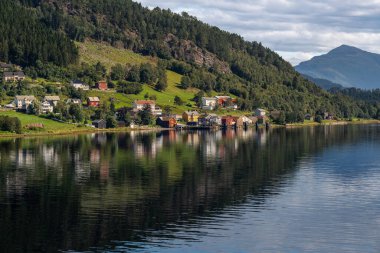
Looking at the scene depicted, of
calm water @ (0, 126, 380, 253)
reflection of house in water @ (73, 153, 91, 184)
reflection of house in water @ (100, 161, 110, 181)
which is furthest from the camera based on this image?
reflection of house in water @ (100, 161, 110, 181)

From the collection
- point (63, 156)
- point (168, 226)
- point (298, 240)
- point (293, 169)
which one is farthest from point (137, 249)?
point (63, 156)

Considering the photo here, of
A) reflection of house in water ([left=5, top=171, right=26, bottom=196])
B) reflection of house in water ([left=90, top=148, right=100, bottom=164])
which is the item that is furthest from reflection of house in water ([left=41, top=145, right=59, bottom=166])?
reflection of house in water ([left=5, top=171, right=26, bottom=196])

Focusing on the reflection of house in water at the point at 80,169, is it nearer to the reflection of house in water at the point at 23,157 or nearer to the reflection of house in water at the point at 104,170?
the reflection of house in water at the point at 104,170

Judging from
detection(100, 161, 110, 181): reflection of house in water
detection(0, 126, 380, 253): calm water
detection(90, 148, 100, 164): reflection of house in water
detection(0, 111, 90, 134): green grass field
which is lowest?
detection(0, 126, 380, 253): calm water

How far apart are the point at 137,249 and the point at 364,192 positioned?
4215 cm

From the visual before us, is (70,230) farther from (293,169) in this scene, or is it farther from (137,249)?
(293,169)

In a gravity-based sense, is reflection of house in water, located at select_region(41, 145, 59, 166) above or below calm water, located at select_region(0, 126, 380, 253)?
above

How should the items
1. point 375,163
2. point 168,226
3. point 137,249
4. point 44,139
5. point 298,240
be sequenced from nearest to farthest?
1. point 137,249
2. point 298,240
3. point 168,226
4. point 375,163
5. point 44,139

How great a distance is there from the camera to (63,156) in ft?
417

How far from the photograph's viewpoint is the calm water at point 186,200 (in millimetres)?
60594

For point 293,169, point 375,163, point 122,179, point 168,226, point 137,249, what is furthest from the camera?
point 375,163

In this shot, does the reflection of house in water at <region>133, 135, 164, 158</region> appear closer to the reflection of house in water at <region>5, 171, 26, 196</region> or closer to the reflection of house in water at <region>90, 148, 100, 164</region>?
the reflection of house in water at <region>90, 148, 100, 164</region>

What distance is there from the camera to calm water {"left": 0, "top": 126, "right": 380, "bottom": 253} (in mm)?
60594

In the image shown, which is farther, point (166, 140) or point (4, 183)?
point (166, 140)
